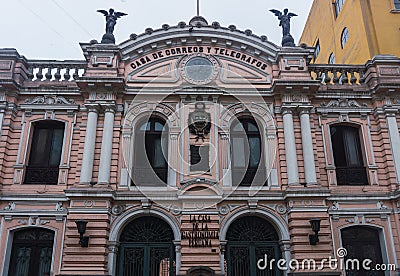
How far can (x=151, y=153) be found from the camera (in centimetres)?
1524

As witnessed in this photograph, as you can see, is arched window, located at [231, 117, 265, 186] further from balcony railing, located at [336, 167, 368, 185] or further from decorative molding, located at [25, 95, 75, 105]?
decorative molding, located at [25, 95, 75, 105]

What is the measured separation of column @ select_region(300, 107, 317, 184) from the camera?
47.5 feet

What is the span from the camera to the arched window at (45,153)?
1473 centimetres

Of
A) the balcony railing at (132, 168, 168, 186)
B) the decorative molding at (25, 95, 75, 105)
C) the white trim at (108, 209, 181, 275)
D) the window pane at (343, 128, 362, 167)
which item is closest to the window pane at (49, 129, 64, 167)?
the decorative molding at (25, 95, 75, 105)

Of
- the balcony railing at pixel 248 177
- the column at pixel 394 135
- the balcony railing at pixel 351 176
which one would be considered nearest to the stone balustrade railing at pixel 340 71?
the column at pixel 394 135

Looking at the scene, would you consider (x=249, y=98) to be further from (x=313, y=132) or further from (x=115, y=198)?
(x=115, y=198)

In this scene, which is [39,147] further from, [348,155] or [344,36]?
[344,36]

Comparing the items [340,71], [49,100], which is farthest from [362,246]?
[49,100]

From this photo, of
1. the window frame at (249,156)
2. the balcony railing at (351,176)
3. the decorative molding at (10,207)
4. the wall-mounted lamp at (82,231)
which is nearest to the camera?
the wall-mounted lamp at (82,231)

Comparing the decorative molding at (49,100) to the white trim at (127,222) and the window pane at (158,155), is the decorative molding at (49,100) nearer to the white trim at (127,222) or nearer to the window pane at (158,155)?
the window pane at (158,155)

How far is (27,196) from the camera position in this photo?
14156mm

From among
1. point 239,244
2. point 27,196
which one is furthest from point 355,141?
point 27,196

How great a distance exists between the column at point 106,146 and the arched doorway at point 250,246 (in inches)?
185

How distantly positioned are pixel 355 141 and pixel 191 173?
21.3 ft
